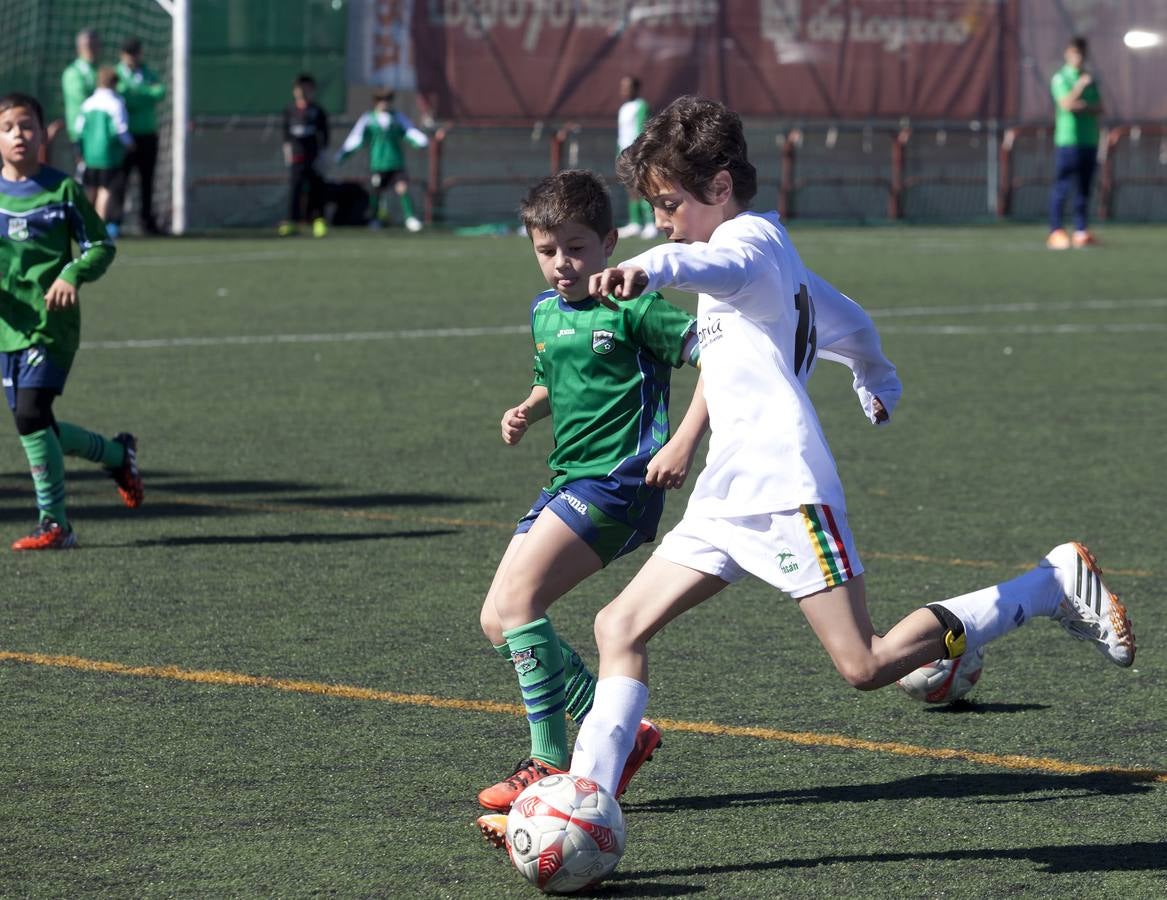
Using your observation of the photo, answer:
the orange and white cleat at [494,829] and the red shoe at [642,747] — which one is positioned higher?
the red shoe at [642,747]

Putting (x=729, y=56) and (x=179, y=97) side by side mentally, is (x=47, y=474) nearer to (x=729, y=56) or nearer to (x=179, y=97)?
(x=179, y=97)

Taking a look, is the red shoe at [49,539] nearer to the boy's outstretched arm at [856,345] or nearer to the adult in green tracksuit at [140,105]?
the boy's outstretched arm at [856,345]

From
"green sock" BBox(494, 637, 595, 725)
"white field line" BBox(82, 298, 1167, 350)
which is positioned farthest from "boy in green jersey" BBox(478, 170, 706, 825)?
"white field line" BBox(82, 298, 1167, 350)

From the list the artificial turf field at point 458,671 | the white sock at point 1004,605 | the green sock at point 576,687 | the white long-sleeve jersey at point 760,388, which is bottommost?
the artificial turf field at point 458,671

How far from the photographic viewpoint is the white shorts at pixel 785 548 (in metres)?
4.19

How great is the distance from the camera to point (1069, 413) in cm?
1153

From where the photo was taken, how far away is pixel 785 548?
420 centimetres

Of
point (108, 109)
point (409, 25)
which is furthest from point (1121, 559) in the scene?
point (409, 25)

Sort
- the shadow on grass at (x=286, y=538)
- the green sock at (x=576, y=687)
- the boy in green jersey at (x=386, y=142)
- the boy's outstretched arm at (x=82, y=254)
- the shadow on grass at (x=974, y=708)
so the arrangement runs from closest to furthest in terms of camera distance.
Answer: the green sock at (x=576, y=687) → the shadow on grass at (x=974, y=708) → the boy's outstretched arm at (x=82, y=254) → the shadow on grass at (x=286, y=538) → the boy in green jersey at (x=386, y=142)

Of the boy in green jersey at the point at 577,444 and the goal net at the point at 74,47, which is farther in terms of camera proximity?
the goal net at the point at 74,47

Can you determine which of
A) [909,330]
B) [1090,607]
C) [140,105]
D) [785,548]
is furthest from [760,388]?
[140,105]

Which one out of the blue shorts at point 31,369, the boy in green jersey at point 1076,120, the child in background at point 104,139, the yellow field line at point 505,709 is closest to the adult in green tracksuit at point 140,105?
the child in background at point 104,139

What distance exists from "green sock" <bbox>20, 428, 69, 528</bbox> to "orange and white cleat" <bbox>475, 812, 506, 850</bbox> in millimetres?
3907

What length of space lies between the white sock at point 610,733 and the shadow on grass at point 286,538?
12.6ft
